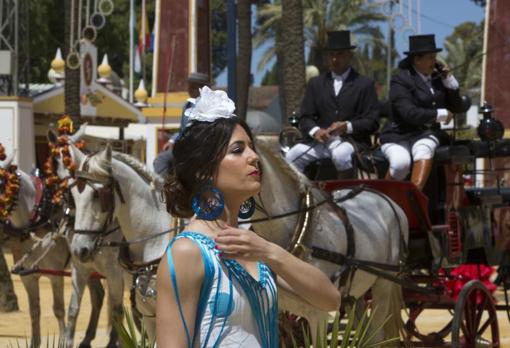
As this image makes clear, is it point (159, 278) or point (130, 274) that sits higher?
point (159, 278)

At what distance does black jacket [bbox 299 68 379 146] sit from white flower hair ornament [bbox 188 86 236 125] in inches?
266

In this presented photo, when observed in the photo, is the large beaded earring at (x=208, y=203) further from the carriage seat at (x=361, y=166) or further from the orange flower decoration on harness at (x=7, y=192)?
the orange flower decoration on harness at (x=7, y=192)

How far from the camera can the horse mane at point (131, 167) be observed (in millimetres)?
10383

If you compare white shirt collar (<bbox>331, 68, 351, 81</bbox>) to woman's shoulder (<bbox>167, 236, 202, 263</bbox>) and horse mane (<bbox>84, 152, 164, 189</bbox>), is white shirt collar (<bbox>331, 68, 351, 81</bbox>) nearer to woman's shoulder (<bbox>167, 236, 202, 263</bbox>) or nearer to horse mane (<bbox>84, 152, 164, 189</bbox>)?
horse mane (<bbox>84, 152, 164, 189</bbox>)

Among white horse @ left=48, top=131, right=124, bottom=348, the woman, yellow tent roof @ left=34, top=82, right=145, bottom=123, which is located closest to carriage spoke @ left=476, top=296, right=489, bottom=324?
white horse @ left=48, top=131, right=124, bottom=348

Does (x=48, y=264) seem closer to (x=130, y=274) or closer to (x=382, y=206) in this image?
(x=130, y=274)

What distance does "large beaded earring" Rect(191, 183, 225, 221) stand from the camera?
142 inches

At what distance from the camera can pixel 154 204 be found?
1027cm

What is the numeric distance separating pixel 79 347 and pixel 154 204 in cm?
275

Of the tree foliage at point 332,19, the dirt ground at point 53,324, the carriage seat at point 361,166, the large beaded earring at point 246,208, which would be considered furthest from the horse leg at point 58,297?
the tree foliage at point 332,19

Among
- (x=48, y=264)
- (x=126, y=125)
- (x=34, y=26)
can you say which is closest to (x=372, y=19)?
(x=34, y=26)

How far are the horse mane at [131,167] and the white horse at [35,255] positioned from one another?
2.14m

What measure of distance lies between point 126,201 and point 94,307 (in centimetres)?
285

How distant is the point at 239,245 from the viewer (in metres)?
3.41
